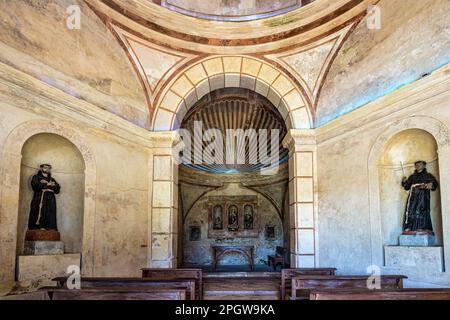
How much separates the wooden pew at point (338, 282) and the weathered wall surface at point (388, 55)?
279 cm

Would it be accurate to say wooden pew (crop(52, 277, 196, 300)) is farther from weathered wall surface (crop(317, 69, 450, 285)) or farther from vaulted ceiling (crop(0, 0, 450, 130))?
weathered wall surface (crop(317, 69, 450, 285))

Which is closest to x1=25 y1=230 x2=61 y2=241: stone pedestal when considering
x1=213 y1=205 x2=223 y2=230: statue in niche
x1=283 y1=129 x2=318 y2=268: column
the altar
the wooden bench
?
x1=283 y1=129 x2=318 y2=268: column

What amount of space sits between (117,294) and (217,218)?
9767mm

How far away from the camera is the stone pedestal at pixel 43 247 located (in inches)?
212

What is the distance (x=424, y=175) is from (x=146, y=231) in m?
4.90

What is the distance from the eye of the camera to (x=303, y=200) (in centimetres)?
750

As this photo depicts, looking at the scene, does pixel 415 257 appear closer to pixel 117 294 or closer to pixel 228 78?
pixel 117 294

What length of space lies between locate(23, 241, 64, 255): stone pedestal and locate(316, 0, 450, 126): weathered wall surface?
519 cm

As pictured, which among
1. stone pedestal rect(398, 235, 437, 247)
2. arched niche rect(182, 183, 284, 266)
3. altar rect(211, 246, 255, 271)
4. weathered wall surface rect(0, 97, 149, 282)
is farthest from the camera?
arched niche rect(182, 183, 284, 266)

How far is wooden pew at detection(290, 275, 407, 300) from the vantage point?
4.74 meters

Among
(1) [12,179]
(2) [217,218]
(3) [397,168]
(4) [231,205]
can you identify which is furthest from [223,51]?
(2) [217,218]

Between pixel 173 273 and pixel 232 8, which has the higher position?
pixel 232 8

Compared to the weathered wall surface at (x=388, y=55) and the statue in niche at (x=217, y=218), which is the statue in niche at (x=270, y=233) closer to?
the statue in niche at (x=217, y=218)
